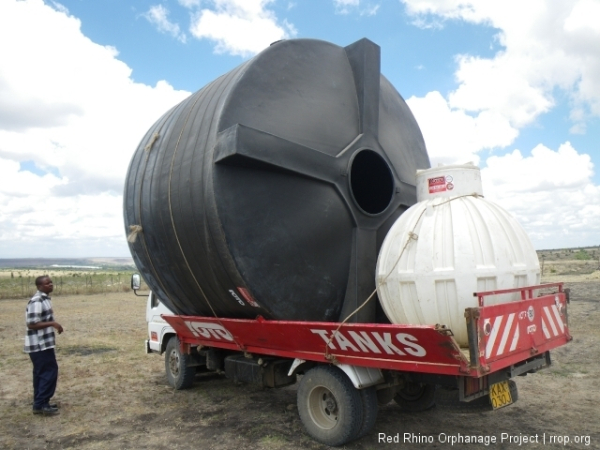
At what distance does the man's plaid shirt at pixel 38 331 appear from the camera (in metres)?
6.21

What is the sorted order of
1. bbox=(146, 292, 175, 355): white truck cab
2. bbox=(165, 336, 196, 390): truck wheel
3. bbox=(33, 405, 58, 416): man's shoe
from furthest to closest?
bbox=(146, 292, 175, 355): white truck cab < bbox=(165, 336, 196, 390): truck wheel < bbox=(33, 405, 58, 416): man's shoe

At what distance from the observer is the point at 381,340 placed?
410 cm

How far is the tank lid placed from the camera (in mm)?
4688

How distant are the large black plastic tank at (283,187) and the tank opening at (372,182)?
13 millimetres

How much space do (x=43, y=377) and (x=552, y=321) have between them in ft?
19.3

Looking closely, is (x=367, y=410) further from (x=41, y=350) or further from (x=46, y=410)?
(x=41, y=350)

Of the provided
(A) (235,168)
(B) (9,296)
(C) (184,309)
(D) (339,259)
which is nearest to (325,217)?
(D) (339,259)

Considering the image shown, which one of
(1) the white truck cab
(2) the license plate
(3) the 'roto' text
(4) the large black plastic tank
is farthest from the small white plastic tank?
(1) the white truck cab

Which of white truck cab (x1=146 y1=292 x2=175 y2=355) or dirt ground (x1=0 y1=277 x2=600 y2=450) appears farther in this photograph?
white truck cab (x1=146 y1=292 x2=175 y2=355)

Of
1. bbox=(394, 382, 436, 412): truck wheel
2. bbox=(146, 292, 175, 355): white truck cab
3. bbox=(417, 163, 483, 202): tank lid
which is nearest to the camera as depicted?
bbox=(417, 163, 483, 202): tank lid

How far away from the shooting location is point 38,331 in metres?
6.24

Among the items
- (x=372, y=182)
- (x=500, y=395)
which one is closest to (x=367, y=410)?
(x=500, y=395)

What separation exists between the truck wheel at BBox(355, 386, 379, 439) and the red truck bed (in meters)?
0.39

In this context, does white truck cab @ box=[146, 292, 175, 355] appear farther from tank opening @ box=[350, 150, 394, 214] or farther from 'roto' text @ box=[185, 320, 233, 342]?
tank opening @ box=[350, 150, 394, 214]
